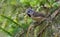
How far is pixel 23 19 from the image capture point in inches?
101

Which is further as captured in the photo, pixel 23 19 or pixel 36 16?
pixel 23 19

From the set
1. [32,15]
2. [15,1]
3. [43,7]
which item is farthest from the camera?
[15,1]

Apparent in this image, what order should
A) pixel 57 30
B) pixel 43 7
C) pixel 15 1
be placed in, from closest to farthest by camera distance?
pixel 57 30 < pixel 43 7 < pixel 15 1

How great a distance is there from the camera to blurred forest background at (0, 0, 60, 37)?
2.12 meters

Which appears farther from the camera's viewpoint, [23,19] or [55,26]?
[23,19]

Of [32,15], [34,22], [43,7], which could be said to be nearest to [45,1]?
[43,7]

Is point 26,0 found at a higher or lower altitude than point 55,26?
higher

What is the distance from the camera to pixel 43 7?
246 cm

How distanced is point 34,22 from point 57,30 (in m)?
0.24

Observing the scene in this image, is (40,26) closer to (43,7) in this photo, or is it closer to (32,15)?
(32,15)

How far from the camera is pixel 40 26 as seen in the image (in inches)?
83.0

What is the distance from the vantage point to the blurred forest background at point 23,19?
6.95ft

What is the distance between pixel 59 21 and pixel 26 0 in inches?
23.2

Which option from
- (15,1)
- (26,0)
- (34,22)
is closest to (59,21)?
(34,22)
